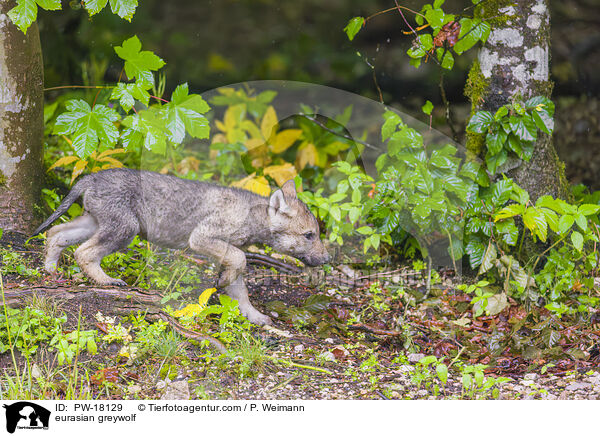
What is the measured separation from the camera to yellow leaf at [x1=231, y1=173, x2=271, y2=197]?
Result: 239 inches

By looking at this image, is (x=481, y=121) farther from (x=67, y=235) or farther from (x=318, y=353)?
(x=67, y=235)

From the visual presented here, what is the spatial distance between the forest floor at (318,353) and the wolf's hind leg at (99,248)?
0.13 metres

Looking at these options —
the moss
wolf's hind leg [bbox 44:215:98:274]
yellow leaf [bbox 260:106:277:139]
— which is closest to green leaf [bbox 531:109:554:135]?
the moss

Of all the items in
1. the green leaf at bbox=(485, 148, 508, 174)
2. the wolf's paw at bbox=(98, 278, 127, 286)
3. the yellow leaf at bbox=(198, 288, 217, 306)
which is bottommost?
the yellow leaf at bbox=(198, 288, 217, 306)

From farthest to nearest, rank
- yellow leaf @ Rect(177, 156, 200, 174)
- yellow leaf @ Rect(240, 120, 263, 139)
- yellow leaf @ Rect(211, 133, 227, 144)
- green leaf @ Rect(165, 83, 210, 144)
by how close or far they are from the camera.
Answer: yellow leaf @ Rect(177, 156, 200, 174)
yellow leaf @ Rect(211, 133, 227, 144)
yellow leaf @ Rect(240, 120, 263, 139)
green leaf @ Rect(165, 83, 210, 144)

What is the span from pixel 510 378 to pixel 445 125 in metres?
2.69

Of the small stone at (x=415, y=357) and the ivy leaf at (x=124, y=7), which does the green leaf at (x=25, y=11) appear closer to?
the ivy leaf at (x=124, y=7)

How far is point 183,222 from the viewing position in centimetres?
518

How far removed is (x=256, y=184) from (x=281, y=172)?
286mm

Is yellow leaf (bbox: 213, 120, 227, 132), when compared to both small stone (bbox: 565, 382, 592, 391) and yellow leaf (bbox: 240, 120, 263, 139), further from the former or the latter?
small stone (bbox: 565, 382, 592, 391)

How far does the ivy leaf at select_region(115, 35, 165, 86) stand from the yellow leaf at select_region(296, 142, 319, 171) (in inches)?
79.9

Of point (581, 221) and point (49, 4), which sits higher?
point (49, 4)

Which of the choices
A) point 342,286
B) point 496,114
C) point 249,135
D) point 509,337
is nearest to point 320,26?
point 249,135

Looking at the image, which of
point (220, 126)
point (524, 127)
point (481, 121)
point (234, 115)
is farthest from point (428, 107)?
point (220, 126)
